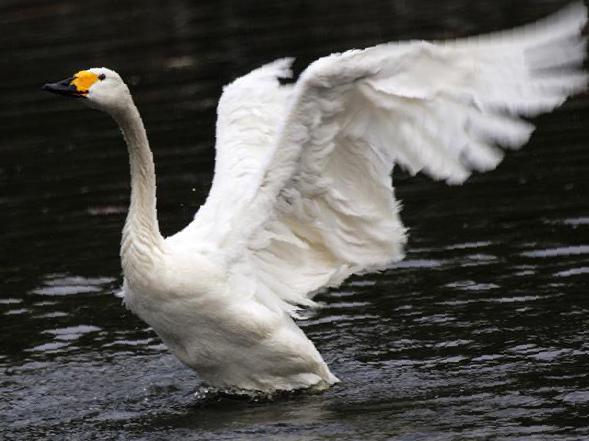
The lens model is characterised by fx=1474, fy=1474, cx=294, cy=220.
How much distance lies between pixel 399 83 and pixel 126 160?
818 centimetres

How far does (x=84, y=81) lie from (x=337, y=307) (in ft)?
11.3

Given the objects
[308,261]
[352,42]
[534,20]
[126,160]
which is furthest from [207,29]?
[308,261]

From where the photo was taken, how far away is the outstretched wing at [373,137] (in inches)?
329

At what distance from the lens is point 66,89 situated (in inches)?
360

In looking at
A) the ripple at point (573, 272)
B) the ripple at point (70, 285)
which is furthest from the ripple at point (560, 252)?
the ripple at point (70, 285)

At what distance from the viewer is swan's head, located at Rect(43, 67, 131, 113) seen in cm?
920

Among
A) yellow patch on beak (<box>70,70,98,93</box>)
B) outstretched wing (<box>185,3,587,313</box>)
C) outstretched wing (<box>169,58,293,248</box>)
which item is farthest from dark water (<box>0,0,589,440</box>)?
yellow patch on beak (<box>70,70,98,93</box>)

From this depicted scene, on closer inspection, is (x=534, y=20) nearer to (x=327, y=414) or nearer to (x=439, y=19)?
(x=439, y=19)

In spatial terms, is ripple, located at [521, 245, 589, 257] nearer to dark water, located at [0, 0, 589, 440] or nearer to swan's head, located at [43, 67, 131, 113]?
dark water, located at [0, 0, 589, 440]

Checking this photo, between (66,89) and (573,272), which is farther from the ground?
(66,89)

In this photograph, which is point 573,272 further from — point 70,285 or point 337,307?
point 70,285

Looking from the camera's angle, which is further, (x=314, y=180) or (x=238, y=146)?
(x=238, y=146)

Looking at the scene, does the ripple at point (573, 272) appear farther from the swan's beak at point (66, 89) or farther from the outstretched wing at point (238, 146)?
the swan's beak at point (66, 89)

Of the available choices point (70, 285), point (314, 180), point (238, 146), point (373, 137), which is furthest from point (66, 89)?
point (70, 285)
